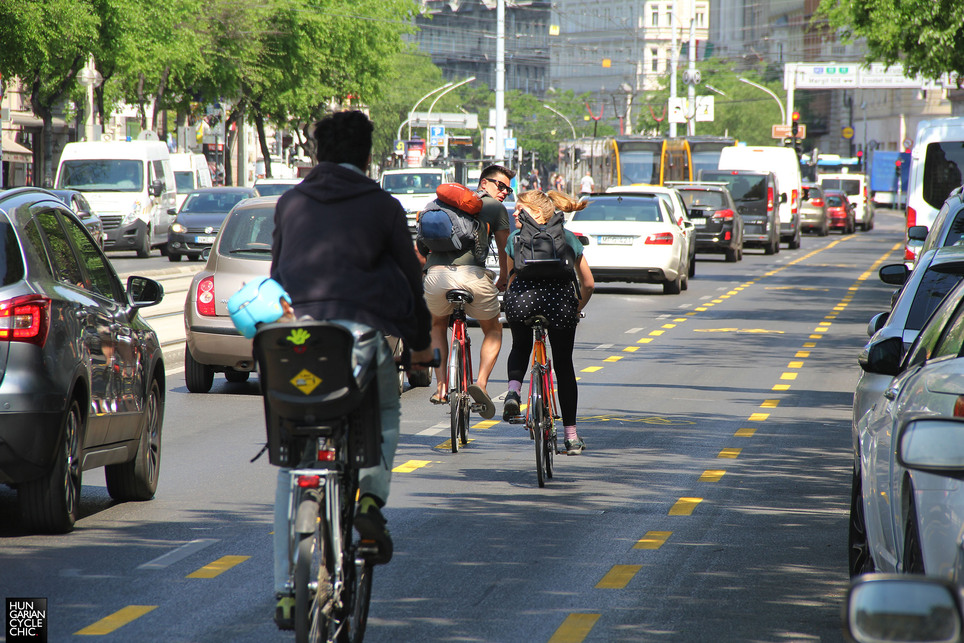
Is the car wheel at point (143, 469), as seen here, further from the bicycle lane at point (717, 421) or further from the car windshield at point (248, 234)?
the car windshield at point (248, 234)

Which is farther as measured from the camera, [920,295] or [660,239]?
[660,239]

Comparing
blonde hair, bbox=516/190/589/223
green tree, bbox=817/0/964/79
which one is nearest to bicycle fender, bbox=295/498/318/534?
blonde hair, bbox=516/190/589/223

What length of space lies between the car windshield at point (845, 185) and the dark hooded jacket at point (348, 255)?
62.9 meters

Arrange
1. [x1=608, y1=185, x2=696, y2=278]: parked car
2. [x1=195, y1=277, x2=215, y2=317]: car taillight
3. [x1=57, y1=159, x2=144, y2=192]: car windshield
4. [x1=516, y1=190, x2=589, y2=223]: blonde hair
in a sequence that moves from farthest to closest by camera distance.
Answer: [x1=57, y1=159, x2=144, y2=192]: car windshield < [x1=608, y1=185, x2=696, y2=278]: parked car < [x1=195, y1=277, x2=215, y2=317]: car taillight < [x1=516, y1=190, x2=589, y2=223]: blonde hair

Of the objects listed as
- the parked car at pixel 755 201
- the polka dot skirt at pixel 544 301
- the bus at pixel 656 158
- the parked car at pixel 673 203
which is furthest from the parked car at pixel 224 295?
the bus at pixel 656 158

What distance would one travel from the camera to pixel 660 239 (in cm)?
2525

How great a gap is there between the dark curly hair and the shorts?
5.14 m

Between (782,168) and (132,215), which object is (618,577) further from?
(782,168)

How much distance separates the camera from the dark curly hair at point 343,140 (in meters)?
5.14

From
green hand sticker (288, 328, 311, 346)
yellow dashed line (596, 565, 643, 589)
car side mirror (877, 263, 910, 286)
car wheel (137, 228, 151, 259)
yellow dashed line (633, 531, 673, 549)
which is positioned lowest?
car wheel (137, 228, 151, 259)

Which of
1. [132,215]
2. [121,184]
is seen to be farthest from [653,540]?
[121,184]

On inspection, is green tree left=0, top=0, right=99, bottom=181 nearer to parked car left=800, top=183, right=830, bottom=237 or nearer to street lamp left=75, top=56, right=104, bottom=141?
street lamp left=75, top=56, right=104, bottom=141

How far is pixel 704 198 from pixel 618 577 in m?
29.8

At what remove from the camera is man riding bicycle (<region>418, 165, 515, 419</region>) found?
34.0 ft
